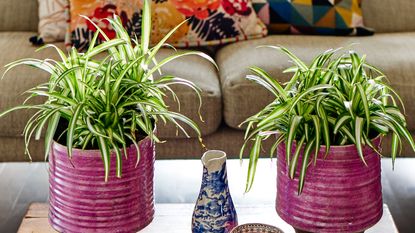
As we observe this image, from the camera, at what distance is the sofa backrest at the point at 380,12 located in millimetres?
2717

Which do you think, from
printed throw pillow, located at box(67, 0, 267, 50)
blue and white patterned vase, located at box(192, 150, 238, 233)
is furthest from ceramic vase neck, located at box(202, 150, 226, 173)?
printed throw pillow, located at box(67, 0, 267, 50)

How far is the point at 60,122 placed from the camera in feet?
4.79

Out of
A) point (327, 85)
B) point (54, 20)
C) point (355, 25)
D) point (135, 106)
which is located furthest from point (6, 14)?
point (327, 85)

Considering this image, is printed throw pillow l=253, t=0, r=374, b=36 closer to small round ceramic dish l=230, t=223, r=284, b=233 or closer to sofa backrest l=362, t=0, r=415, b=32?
sofa backrest l=362, t=0, r=415, b=32

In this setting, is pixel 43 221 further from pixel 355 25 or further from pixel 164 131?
pixel 355 25

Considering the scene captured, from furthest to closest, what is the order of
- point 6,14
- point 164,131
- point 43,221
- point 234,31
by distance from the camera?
point 6,14 → point 234,31 → point 164,131 → point 43,221

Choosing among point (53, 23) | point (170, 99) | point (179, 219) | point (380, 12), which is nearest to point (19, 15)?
point (53, 23)

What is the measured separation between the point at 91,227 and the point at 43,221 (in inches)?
8.1

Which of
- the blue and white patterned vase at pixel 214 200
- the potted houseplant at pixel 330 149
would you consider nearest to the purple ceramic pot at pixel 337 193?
the potted houseplant at pixel 330 149

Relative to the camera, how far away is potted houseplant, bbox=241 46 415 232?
4.46 feet

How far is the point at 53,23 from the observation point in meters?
2.56

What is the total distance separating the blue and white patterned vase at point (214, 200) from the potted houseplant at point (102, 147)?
11 centimetres

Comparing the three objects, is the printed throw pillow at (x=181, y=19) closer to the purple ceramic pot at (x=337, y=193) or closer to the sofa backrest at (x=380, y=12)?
the sofa backrest at (x=380, y=12)

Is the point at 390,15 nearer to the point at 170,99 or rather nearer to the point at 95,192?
the point at 170,99
